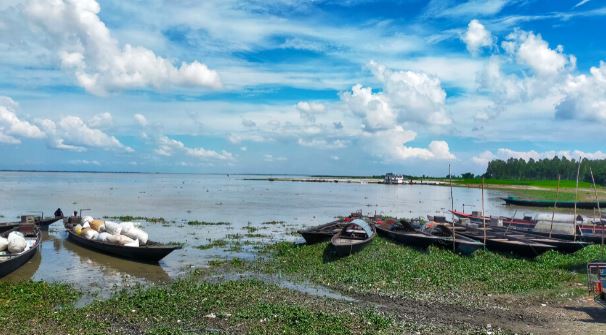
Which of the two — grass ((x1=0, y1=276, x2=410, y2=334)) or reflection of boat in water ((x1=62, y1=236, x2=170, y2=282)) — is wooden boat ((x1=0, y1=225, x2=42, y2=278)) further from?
grass ((x1=0, y1=276, x2=410, y2=334))

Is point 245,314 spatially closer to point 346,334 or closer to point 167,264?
point 346,334

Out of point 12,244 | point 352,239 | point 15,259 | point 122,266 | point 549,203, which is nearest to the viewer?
point 15,259

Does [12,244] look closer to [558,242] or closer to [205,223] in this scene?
[205,223]

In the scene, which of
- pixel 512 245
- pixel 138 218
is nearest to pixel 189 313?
pixel 512 245

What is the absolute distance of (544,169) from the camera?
14838cm

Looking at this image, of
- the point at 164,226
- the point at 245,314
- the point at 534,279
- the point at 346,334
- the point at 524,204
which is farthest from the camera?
the point at 524,204

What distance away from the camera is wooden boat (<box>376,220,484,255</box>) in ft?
74.6

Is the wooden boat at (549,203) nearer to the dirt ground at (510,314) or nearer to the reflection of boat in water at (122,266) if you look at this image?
A: the dirt ground at (510,314)

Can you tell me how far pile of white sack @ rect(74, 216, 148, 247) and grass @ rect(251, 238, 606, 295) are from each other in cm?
628

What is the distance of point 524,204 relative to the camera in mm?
68688

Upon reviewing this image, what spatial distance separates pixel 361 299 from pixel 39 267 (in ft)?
48.6

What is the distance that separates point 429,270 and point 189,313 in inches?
390

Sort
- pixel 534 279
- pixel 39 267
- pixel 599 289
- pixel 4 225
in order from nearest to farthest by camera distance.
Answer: pixel 599 289, pixel 534 279, pixel 39 267, pixel 4 225

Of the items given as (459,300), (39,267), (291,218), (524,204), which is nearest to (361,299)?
(459,300)
